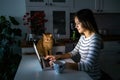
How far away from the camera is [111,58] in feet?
11.6

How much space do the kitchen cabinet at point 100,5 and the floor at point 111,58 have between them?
584 mm

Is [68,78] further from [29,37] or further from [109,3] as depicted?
[109,3]

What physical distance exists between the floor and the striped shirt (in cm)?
150

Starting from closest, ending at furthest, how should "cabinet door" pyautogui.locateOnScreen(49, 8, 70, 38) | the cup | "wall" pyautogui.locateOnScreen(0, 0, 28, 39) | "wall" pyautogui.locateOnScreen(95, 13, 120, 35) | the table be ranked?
the table → the cup → "cabinet door" pyautogui.locateOnScreen(49, 8, 70, 38) → "wall" pyautogui.locateOnScreen(0, 0, 28, 39) → "wall" pyautogui.locateOnScreen(95, 13, 120, 35)

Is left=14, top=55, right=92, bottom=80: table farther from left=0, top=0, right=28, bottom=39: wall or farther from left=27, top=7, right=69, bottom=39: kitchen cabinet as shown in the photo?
left=0, top=0, right=28, bottom=39: wall

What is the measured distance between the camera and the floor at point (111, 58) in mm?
3463

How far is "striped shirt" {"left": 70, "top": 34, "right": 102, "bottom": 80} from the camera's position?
1.81 meters

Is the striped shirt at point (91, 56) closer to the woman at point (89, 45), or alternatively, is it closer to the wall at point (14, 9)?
the woman at point (89, 45)

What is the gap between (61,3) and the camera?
3336 millimetres

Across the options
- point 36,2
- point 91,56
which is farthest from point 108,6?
point 91,56

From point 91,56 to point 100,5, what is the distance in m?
1.89

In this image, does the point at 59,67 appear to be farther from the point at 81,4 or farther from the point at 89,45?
the point at 81,4

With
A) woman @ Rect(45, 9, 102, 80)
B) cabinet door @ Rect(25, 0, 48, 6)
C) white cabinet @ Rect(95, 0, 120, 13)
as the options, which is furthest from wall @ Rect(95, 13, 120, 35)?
woman @ Rect(45, 9, 102, 80)

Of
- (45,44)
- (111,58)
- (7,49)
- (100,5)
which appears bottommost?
(111,58)
